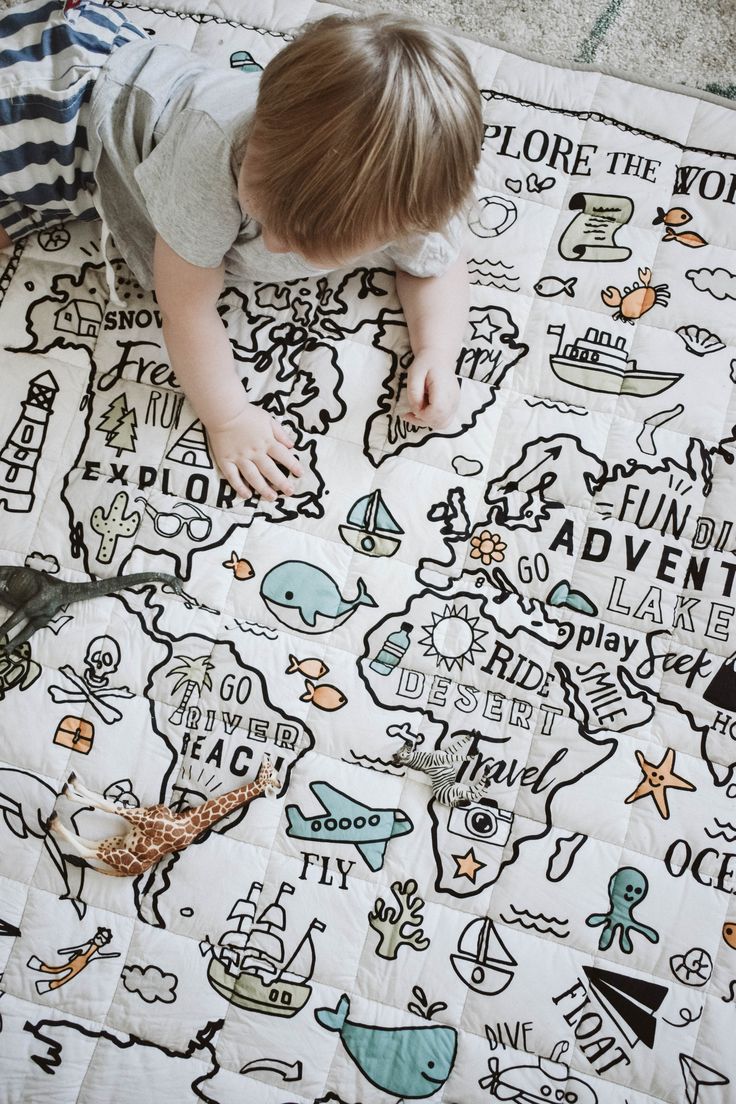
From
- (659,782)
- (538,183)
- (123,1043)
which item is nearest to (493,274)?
(538,183)

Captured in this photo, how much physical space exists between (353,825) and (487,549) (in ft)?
0.83

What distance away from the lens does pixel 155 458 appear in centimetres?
78

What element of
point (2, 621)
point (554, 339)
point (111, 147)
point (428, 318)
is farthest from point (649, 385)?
point (2, 621)

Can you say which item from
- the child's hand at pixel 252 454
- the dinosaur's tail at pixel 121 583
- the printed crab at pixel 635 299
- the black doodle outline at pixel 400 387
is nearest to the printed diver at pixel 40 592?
the dinosaur's tail at pixel 121 583

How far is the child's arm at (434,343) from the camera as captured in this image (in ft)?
2.49

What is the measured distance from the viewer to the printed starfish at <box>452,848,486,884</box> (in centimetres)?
71

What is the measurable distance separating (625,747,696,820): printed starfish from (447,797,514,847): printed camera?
4.0 inches

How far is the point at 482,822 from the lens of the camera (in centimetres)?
72

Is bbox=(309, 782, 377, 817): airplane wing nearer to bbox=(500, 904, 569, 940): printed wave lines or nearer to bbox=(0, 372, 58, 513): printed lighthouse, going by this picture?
bbox=(500, 904, 569, 940): printed wave lines

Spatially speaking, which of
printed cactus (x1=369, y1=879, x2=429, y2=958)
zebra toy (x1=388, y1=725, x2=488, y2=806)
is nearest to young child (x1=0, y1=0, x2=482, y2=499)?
zebra toy (x1=388, y1=725, x2=488, y2=806)

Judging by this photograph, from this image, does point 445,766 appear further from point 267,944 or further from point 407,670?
point 267,944

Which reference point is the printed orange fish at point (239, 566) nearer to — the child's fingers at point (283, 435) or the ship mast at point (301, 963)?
the child's fingers at point (283, 435)

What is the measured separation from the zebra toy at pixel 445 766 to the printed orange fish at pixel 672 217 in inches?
19.7

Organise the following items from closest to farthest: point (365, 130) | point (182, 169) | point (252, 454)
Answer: point (365, 130), point (182, 169), point (252, 454)
